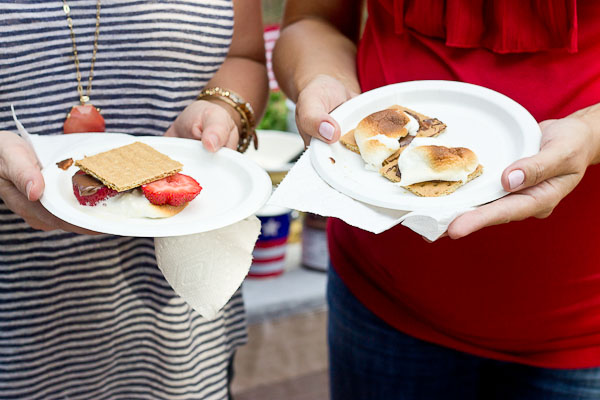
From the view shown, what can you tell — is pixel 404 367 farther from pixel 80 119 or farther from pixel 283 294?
pixel 283 294

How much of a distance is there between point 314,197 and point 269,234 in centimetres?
128

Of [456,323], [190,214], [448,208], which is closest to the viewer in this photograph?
[448,208]

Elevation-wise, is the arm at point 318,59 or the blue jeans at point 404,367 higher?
the arm at point 318,59

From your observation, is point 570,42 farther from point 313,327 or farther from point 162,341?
point 313,327

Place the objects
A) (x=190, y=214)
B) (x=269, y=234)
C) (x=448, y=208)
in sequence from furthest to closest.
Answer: (x=269, y=234) → (x=190, y=214) → (x=448, y=208)

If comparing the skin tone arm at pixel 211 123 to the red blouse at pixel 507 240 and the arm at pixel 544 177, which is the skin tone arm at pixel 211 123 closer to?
the red blouse at pixel 507 240

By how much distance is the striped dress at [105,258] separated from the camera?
106 cm

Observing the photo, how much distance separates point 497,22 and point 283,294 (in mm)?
1526

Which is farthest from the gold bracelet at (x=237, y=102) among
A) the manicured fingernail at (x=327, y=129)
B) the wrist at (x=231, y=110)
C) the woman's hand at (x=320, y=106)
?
the manicured fingernail at (x=327, y=129)

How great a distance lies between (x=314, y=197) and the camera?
94cm

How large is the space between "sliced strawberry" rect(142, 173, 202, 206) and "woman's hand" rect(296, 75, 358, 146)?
0.21 metres

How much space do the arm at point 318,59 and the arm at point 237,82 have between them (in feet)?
0.17

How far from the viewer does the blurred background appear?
226cm

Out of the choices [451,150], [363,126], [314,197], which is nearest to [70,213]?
[314,197]
